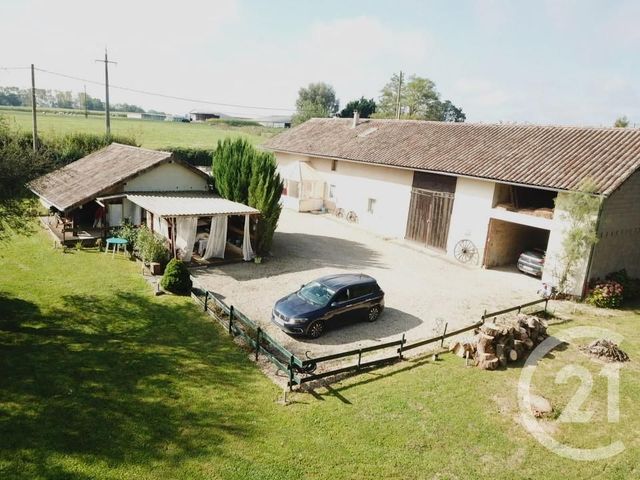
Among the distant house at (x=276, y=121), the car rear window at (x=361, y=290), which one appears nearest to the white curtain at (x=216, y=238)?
the car rear window at (x=361, y=290)

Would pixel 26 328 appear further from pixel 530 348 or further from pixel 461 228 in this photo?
pixel 461 228

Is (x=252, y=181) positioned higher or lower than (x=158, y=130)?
lower

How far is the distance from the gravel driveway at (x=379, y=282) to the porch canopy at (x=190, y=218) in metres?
1.33

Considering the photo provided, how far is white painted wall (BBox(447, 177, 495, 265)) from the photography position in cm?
2273

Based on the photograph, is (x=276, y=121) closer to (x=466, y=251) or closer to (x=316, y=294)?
(x=466, y=251)

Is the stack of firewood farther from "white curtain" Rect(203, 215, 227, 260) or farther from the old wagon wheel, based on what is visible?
"white curtain" Rect(203, 215, 227, 260)

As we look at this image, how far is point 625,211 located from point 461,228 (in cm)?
729

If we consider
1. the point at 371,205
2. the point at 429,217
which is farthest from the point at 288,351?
the point at 371,205

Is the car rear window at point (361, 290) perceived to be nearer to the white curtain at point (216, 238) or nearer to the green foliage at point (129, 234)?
the white curtain at point (216, 238)

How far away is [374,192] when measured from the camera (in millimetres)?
29906

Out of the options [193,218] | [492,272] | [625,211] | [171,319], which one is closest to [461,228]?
[492,272]

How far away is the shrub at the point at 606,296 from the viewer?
61.3ft

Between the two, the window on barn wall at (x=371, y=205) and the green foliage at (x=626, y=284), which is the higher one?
the window on barn wall at (x=371, y=205)

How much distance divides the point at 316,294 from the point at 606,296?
12573 millimetres
